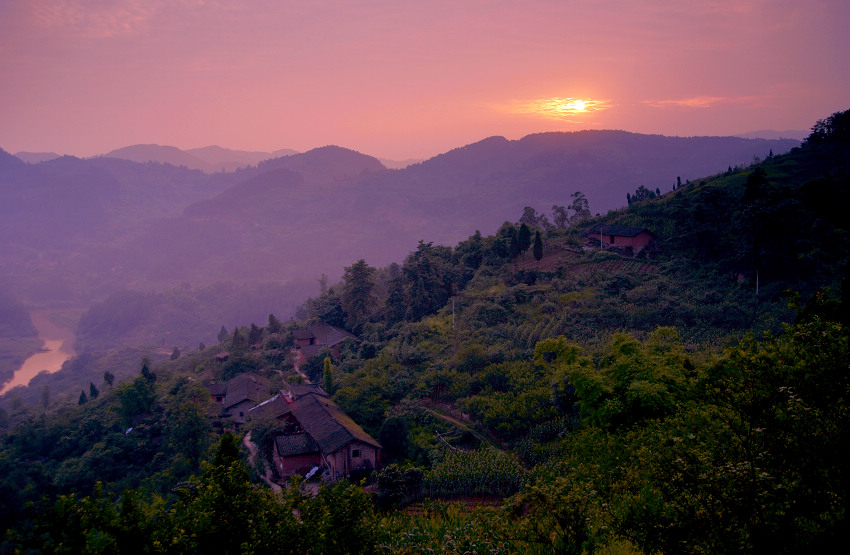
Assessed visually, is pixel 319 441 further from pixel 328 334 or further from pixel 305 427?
pixel 328 334

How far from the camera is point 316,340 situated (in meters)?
40.3

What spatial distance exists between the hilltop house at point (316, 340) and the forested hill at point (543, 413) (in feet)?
4.45

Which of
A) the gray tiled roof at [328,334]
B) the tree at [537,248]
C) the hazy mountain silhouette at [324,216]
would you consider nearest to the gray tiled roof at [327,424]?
the gray tiled roof at [328,334]

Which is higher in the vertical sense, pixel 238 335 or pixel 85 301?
pixel 238 335

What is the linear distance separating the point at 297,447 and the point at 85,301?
456ft

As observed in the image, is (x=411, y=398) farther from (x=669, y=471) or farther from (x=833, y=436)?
(x=833, y=436)

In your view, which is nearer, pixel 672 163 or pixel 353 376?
pixel 353 376

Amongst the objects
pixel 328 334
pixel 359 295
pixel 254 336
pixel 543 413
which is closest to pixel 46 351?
pixel 254 336

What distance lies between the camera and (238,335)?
45.3 metres

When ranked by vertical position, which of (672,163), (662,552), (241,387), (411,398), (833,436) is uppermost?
(672,163)

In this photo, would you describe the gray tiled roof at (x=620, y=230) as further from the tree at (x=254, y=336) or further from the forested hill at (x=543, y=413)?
the tree at (x=254, y=336)

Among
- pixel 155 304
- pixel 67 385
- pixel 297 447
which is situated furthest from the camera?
pixel 155 304

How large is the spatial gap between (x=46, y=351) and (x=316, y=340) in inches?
3398

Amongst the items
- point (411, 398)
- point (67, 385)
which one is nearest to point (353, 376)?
point (411, 398)
